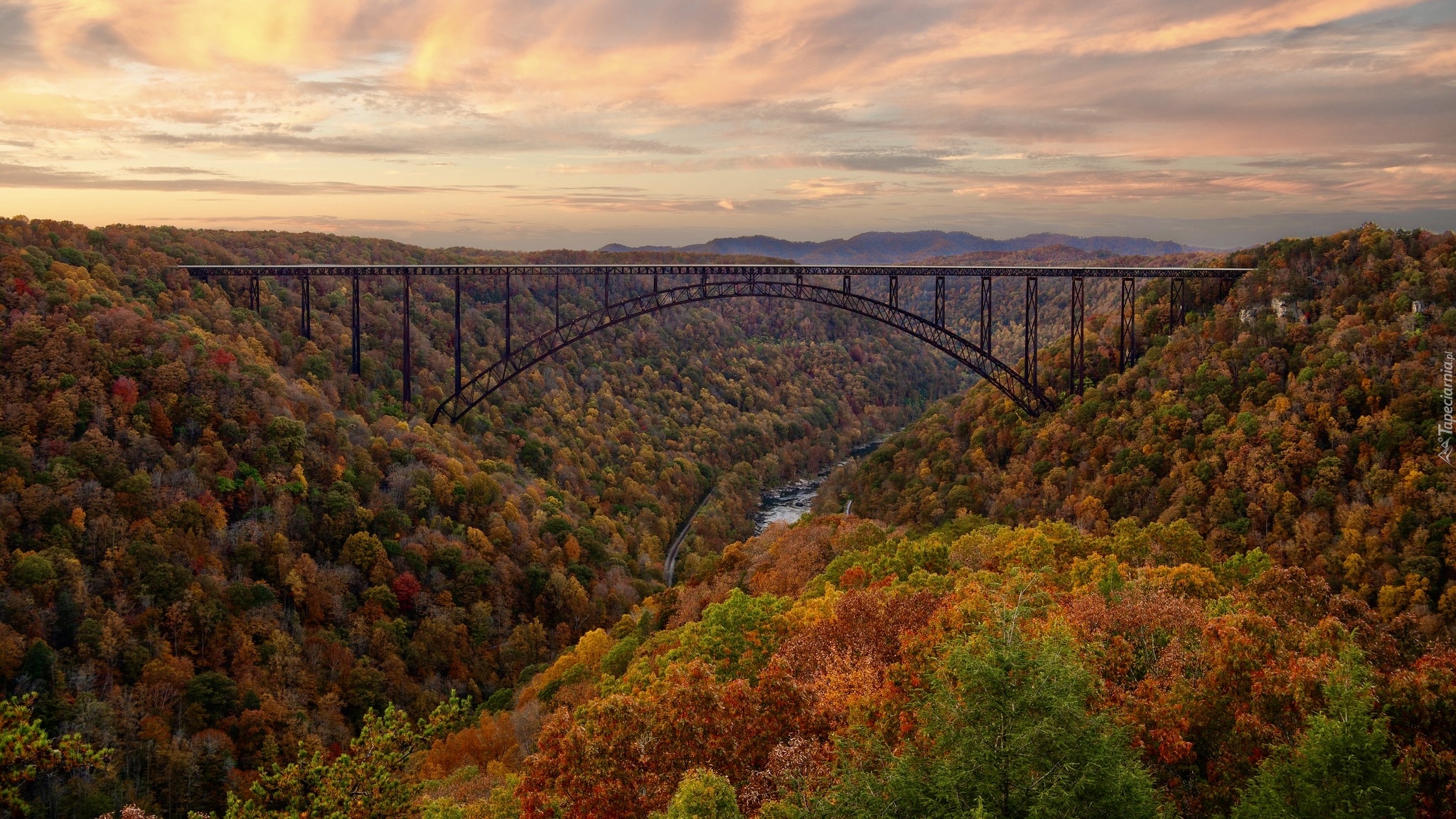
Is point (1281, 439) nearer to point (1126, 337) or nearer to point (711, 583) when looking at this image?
point (1126, 337)

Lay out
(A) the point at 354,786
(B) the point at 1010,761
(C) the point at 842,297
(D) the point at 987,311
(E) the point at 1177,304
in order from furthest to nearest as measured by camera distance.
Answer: (C) the point at 842,297 → (E) the point at 1177,304 → (D) the point at 987,311 → (A) the point at 354,786 → (B) the point at 1010,761

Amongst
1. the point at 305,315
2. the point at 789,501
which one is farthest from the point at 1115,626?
the point at 789,501

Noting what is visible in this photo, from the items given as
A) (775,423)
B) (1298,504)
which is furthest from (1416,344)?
(775,423)

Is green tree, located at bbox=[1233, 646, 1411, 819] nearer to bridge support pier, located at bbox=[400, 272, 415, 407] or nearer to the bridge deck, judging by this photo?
the bridge deck

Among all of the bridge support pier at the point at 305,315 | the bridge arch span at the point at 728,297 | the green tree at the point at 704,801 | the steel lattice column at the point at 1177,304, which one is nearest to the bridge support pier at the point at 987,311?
the bridge arch span at the point at 728,297

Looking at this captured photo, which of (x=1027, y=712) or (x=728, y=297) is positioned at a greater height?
(x=728, y=297)

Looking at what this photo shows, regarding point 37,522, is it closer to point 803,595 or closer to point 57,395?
point 57,395
